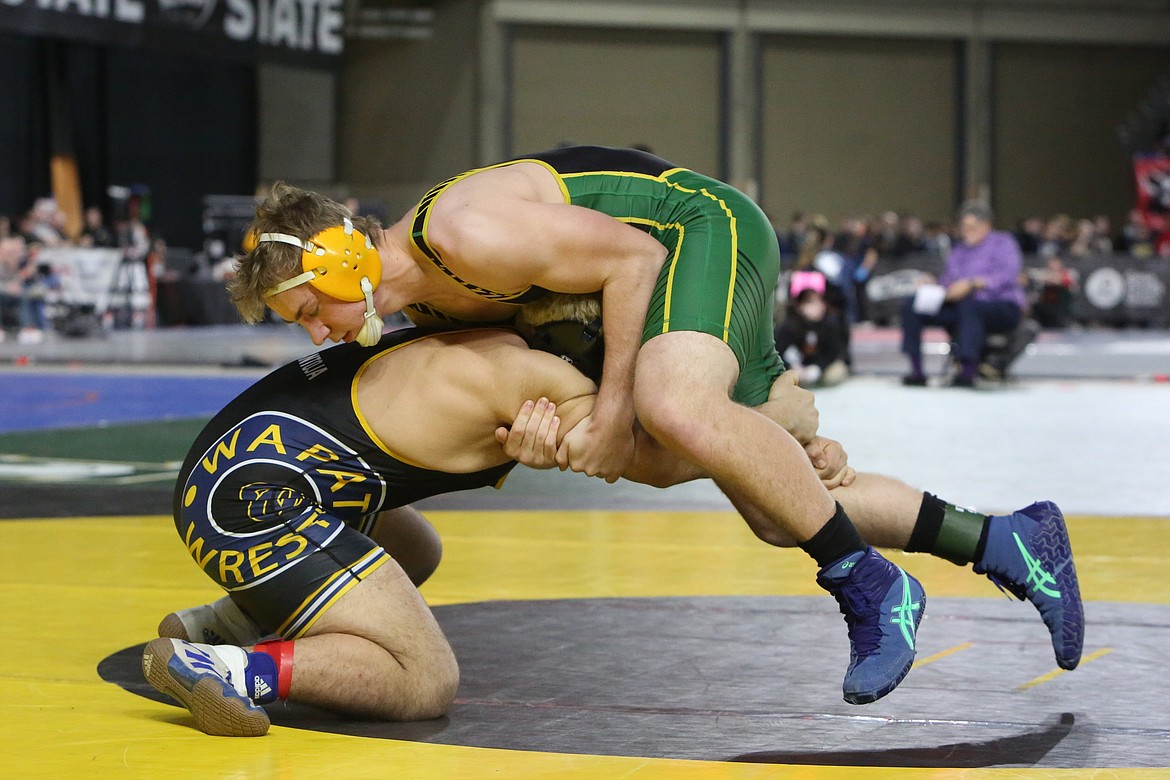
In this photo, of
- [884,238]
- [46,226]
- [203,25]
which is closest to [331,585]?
[46,226]

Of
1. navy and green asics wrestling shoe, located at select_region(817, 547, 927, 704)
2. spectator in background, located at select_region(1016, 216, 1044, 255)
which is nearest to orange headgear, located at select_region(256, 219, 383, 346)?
navy and green asics wrestling shoe, located at select_region(817, 547, 927, 704)

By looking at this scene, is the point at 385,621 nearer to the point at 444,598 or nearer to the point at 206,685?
the point at 206,685

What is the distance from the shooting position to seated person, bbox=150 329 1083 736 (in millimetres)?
2830

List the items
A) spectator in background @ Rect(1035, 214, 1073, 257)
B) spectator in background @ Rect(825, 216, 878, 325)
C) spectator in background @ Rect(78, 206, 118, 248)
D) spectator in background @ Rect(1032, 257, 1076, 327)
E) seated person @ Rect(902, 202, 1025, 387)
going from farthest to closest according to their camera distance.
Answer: spectator in background @ Rect(1035, 214, 1073, 257), spectator in background @ Rect(1032, 257, 1076, 327), spectator in background @ Rect(78, 206, 118, 248), spectator in background @ Rect(825, 216, 878, 325), seated person @ Rect(902, 202, 1025, 387)

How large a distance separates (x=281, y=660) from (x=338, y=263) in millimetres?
703

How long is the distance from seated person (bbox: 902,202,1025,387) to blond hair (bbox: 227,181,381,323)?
8.21 metres

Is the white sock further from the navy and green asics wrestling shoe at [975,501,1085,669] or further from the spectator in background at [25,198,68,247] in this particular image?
the spectator in background at [25,198,68,247]

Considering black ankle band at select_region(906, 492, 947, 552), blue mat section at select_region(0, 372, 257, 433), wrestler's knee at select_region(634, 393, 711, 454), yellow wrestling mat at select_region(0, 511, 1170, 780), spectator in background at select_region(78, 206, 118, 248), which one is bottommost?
blue mat section at select_region(0, 372, 257, 433)

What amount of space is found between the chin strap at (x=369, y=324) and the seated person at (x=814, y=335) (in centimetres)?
834

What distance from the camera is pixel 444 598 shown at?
394 centimetres

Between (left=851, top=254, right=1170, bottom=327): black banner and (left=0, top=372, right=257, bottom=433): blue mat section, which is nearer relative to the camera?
(left=0, top=372, right=257, bottom=433): blue mat section

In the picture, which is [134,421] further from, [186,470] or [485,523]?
[186,470]

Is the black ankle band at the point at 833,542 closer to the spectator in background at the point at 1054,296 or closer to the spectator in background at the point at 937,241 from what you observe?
the spectator in background at the point at 1054,296

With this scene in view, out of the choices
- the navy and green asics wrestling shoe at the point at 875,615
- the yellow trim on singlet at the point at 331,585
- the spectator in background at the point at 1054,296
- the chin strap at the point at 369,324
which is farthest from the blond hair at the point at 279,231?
the spectator in background at the point at 1054,296
